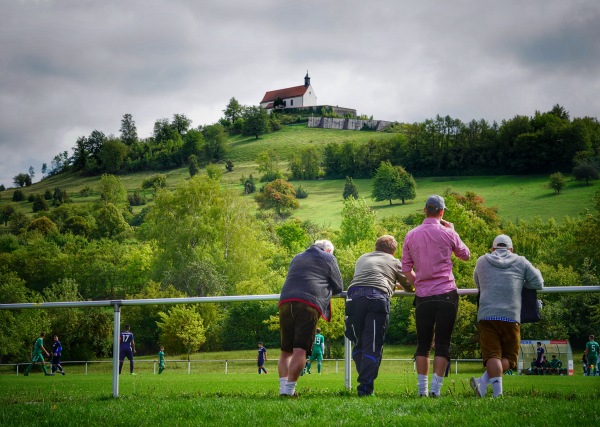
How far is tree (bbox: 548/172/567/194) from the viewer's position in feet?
364

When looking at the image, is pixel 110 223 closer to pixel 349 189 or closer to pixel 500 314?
pixel 349 189

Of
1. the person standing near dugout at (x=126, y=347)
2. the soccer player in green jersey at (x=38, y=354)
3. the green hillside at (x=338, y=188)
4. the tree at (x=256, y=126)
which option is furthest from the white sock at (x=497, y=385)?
the tree at (x=256, y=126)

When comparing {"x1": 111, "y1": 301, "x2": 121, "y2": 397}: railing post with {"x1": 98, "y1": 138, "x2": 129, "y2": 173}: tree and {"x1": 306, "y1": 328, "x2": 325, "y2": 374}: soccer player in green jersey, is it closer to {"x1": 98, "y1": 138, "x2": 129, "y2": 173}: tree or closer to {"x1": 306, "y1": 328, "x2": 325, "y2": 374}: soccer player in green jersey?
{"x1": 306, "y1": 328, "x2": 325, "y2": 374}: soccer player in green jersey

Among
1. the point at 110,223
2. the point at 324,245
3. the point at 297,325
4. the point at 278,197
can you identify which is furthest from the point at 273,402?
the point at 278,197

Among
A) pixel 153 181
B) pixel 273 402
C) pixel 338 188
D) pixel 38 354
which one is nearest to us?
pixel 273 402

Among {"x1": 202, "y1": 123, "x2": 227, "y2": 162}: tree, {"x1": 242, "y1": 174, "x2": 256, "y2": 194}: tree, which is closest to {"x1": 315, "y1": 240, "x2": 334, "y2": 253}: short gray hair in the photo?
{"x1": 242, "y1": 174, "x2": 256, "y2": 194}: tree

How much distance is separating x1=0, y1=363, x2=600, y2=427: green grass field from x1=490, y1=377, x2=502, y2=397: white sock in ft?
0.42

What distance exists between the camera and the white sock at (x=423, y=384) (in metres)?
8.01

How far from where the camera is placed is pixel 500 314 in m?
7.79

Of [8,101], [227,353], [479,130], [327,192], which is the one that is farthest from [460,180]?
[227,353]

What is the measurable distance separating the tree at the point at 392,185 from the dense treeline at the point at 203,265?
1637 centimetres

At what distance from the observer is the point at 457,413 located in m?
6.23

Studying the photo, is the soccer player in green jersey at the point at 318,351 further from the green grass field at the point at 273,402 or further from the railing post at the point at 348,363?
the railing post at the point at 348,363

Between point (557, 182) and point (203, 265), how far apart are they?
71917mm
